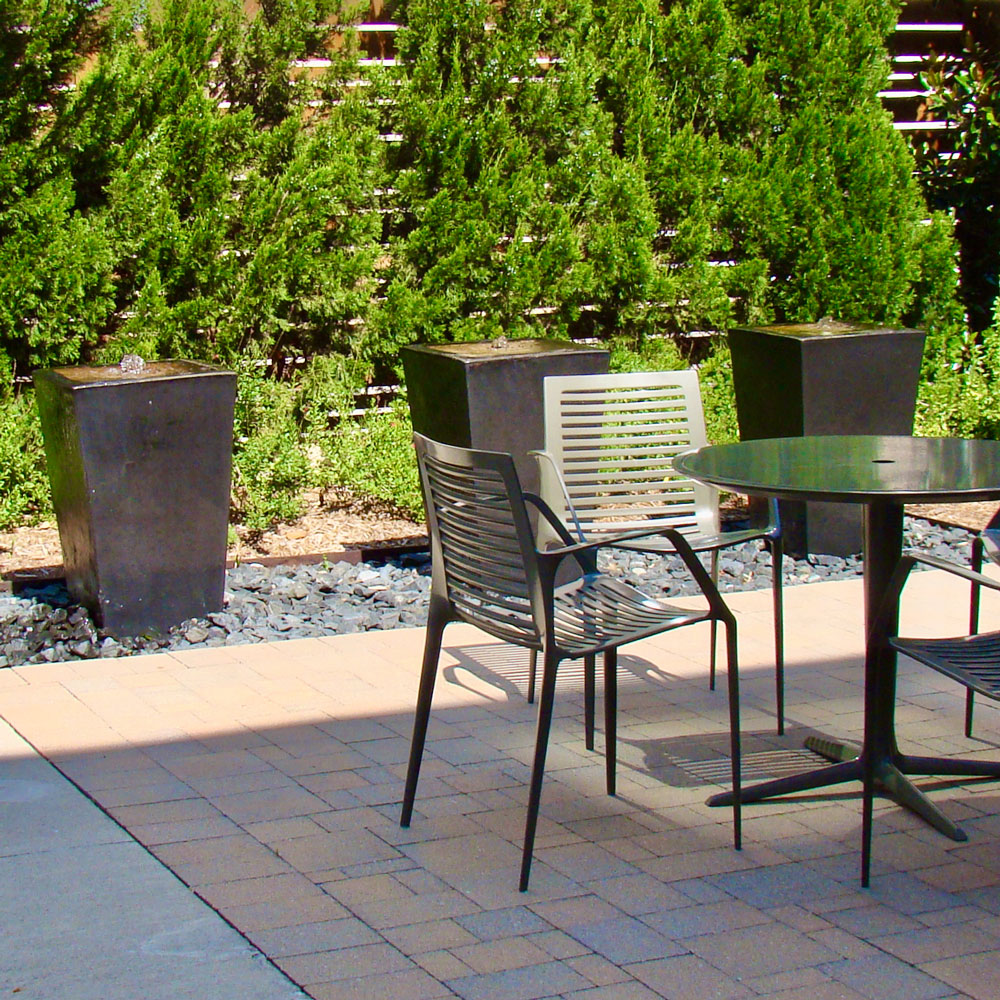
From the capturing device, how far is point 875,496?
10.0 feet

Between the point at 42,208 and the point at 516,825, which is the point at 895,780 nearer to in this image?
the point at 516,825

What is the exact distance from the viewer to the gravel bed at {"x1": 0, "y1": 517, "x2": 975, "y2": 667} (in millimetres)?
5062

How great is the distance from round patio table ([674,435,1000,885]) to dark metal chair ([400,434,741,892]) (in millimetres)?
322

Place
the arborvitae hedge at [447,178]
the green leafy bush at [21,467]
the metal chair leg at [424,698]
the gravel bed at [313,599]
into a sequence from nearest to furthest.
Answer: the metal chair leg at [424,698]
the gravel bed at [313,599]
the green leafy bush at [21,467]
the arborvitae hedge at [447,178]

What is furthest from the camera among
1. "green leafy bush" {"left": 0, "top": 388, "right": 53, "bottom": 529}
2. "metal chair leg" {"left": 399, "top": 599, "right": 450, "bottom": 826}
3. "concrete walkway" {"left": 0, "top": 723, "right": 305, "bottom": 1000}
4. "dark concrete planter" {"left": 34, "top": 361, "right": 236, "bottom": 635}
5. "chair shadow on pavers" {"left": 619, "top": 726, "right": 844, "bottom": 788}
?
"green leafy bush" {"left": 0, "top": 388, "right": 53, "bottom": 529}

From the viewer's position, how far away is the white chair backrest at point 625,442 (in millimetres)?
4359

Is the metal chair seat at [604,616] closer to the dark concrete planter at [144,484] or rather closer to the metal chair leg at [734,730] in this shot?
the metal chair leg at [734,730]

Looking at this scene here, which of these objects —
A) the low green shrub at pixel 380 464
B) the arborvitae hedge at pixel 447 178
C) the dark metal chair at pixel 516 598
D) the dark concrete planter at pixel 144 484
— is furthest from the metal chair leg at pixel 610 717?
the arborvitae hedge at pixel 447 178

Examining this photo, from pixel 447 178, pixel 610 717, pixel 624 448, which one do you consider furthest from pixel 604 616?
pixel 447 178

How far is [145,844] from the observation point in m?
3.24

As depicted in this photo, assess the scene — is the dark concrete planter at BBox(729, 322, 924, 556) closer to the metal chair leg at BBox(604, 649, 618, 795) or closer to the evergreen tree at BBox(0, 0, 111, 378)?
the metal chair leg at BBox(604, 649, 618, 795)

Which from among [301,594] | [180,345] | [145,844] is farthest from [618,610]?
[180,345]

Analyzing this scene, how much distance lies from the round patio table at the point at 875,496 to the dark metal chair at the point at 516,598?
0.32 metres

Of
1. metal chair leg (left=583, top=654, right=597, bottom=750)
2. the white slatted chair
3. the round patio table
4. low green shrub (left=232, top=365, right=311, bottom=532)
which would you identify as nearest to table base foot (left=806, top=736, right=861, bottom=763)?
the round patio table
